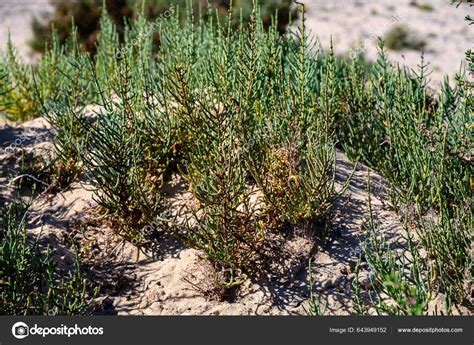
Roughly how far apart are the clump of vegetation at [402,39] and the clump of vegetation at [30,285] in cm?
992

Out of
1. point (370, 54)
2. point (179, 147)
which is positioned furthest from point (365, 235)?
point (370, 54)

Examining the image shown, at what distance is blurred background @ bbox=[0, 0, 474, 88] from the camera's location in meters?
9.33

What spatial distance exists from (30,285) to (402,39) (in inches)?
410

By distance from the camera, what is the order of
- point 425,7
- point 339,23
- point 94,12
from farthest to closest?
point 425,7 → point 339,23 → point 94,12

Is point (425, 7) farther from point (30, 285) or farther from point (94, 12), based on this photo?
point (30, 285)

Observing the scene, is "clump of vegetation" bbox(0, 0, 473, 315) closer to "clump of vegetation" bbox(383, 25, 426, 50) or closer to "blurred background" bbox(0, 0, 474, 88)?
"blurred background" bbox(0, 0, 474, 88)

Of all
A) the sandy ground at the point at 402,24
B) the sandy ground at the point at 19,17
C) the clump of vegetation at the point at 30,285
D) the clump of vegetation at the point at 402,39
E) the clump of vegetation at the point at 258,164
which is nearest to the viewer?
the clump of vegetation at the point at 30,285

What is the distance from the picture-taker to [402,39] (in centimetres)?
1244

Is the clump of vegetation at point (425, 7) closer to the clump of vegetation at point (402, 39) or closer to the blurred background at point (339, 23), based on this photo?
the blurred background at point (339, 23)

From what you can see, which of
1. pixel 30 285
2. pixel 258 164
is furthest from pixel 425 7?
pixel 30 285

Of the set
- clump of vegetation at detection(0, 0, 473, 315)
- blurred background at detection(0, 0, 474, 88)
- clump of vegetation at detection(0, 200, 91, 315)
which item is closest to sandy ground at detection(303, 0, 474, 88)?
blurred background at detection(0, 0, 474, 88)

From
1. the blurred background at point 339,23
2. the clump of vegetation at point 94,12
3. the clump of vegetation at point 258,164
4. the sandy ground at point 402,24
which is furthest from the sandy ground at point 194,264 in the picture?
the sandy ground at point 402,24

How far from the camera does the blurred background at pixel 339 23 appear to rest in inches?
367

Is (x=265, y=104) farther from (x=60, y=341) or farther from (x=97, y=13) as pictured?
(x=97, y=13)
